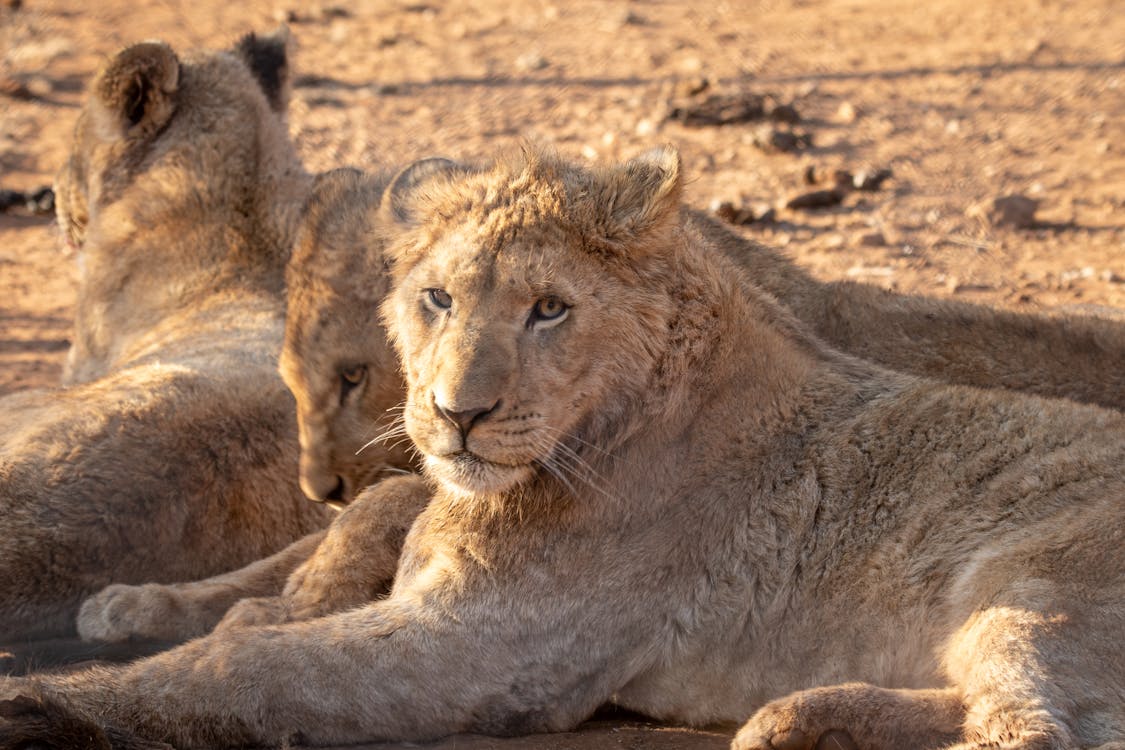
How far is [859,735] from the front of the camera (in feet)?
11.0

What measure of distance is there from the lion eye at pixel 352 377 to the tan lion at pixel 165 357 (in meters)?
0.30

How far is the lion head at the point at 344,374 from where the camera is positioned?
461 centimetres

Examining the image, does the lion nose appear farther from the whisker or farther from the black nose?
the black nose

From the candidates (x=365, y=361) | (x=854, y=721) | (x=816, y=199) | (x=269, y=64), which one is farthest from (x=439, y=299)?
(x=816, y=199)

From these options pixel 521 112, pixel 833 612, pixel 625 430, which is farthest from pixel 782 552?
pixel 521 112

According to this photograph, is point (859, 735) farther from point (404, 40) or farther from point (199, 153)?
point (404, 40)

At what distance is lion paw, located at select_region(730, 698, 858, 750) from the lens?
3.33 m

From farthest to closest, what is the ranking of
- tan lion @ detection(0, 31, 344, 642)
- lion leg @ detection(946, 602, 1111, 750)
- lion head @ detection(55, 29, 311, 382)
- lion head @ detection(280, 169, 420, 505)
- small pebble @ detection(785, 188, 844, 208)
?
1. small pebble @ detection(785, 188, 844, 208)
2. lion head @ detection(55, 29, 311, 382)
3. lion head @ detection(280, 169, 420, 505)
4. tan lion @ detection(0, 31, 344, 642)
5. lion leg @ detection(946, 602, 1111, 750)

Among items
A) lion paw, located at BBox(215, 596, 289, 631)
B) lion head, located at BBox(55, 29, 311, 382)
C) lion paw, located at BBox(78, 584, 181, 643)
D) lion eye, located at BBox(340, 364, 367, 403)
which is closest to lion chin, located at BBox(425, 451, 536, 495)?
lion paw, located at BBox(215, 596, 289, 631)

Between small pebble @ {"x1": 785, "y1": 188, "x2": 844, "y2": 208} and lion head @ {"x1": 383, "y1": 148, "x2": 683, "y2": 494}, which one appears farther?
small pebble @ {"x1": 785, "y1": 188, "x2": 844, "y2": 208}

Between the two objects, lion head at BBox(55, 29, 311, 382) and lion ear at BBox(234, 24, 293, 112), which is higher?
lion ear at BBox(234, 24, 293, 112)

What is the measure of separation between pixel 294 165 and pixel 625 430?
2.97 metres

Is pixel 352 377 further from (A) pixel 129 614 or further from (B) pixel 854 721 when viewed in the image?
(B) pixel 854 721

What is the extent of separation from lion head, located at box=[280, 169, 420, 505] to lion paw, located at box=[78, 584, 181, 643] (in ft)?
1.79
